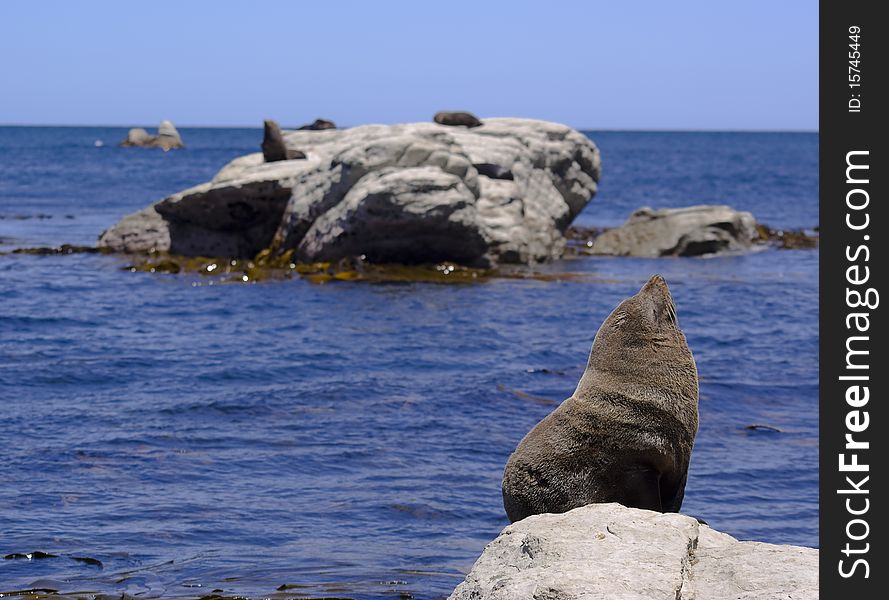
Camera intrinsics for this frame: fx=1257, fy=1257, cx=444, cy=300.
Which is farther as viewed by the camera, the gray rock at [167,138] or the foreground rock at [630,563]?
the gray rock at [167,138]

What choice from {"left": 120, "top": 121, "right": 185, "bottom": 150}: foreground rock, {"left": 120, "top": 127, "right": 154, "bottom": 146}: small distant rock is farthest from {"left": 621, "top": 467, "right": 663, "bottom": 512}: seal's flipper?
{"left": 120, "top": 127, "right": 154, "bottom": 146}: small distant rock

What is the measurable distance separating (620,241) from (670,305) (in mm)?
21652

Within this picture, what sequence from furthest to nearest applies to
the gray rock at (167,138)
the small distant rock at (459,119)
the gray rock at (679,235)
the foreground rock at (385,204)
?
the gray rock at (167,138)
the small distant rock at (459,119)
the gray rock at (679,235)
the foreground rock at (385,204)

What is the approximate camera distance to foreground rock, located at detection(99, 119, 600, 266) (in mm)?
22938

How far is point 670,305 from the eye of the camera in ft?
24.3

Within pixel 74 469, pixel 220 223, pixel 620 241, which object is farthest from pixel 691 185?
pixel 74 469

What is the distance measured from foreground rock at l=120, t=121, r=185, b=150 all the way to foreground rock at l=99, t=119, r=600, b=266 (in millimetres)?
90171

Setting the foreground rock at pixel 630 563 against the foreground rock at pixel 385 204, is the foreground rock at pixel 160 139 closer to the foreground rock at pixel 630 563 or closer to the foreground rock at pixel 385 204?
the foreground rock at pixel 385 204

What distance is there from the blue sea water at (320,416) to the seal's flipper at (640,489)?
4.86ft

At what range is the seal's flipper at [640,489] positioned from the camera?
7.14 metres

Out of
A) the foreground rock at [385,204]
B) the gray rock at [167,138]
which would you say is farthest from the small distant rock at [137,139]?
the foreground rock at [385,204]

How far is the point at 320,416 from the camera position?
13031 millimetres

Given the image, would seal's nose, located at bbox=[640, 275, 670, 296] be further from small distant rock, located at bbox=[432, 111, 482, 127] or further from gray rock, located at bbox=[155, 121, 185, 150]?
gray rock, located at bbox=[155, 121, 185, 150]
